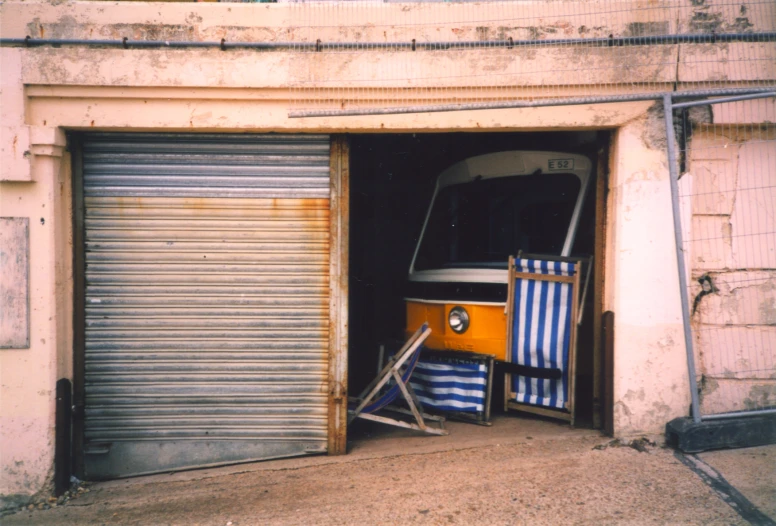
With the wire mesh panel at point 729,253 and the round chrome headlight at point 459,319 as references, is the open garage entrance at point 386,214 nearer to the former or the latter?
the round chrome headlight at point 459,319

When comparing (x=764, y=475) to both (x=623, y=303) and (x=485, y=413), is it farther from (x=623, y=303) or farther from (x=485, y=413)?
(x=485, y=413)

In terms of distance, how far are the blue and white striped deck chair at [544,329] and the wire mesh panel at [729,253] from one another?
39.5 inches

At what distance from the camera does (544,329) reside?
5.37 metres

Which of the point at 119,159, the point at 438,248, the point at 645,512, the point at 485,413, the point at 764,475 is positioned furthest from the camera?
the point at 438,248

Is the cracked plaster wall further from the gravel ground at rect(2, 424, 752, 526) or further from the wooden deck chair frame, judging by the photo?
the wooden deck chair frame

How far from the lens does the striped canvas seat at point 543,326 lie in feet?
17.4

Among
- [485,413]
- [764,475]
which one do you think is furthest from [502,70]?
[764,475]

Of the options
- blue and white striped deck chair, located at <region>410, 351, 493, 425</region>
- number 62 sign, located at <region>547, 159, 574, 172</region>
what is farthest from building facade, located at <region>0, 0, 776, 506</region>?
blue and white striped deck chair, located at <region>410, 351, 493, 425</region>

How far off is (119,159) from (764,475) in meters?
5.37

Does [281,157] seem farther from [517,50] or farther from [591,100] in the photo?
[591,100]

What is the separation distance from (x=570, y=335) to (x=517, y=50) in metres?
2.47

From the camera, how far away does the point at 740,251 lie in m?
4.62

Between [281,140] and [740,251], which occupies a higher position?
[281,140]

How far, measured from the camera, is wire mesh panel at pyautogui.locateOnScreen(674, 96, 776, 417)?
15.0ft
